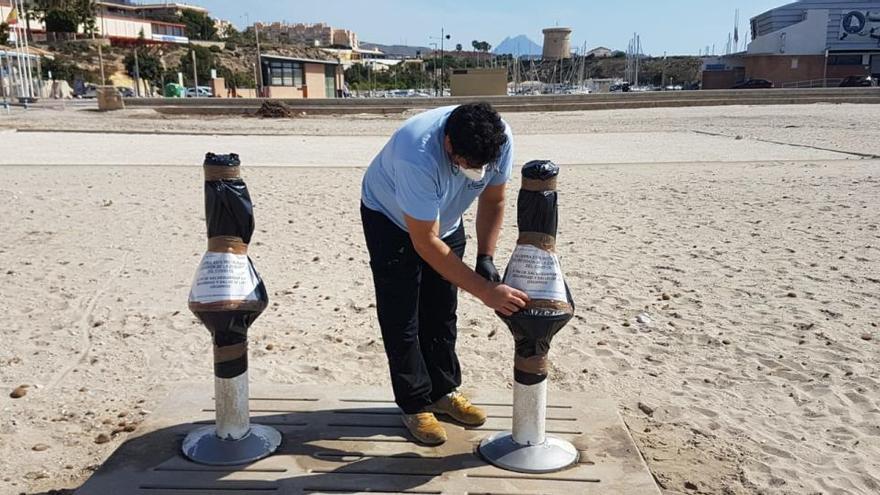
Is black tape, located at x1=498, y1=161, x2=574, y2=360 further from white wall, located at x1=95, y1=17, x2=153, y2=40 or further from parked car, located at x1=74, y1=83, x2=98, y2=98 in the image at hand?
white wall, located at x1=95, y1=17, x2=153, y2=40

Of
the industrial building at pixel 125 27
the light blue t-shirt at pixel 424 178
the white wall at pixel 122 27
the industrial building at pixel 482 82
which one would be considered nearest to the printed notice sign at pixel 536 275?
the light blue t-shirt at pixel 424 178

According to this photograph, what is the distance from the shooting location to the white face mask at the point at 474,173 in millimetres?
2963

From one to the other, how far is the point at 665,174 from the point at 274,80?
58611mm

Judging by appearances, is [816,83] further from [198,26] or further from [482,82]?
[198,26]

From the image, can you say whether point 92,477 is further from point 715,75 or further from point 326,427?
point 715,75

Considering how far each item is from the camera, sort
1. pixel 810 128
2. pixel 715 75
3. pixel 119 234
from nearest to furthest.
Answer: pixel 119 234
pixel 810 128
pixel 715 75

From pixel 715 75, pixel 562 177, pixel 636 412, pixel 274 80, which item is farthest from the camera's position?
pixel 715 75

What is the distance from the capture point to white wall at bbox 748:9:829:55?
6494cm

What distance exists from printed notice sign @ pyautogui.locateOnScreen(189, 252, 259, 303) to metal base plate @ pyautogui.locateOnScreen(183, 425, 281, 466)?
689 millimetres

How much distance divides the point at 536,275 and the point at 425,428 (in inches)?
36.1

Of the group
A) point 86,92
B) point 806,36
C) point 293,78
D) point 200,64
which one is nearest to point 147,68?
point 86,92

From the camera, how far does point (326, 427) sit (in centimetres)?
360

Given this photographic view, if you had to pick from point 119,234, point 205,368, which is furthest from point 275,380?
point 119,234

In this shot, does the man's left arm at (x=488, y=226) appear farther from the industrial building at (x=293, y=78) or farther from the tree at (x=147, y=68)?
the tree at (x=147, y=68)
